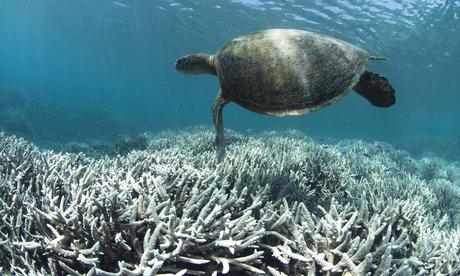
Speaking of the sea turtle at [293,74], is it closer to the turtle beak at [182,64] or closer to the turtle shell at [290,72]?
the turtle shell at [290,72]

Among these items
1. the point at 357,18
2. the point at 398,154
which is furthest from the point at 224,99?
the point at 357,18

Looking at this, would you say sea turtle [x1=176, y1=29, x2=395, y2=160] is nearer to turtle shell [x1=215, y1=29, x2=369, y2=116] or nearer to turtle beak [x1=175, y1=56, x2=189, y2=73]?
turtle shell [x1=215, y1=29, x2=369, y2=116]

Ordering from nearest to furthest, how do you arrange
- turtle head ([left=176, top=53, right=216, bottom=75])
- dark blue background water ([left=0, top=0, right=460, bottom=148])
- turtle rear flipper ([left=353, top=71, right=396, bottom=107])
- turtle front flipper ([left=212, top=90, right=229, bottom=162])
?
turtle rear flipper ([left=353, top=71, right=396, bottom=107]), turtle front flipper ([left=212, top=90, right=229, bottom=162]), turtle head ([left=176, top=53, right=216, bottom=75]), dark blue background water ([left=0, top=0, right=460, bottom=148])

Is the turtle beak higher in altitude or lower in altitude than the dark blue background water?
higher

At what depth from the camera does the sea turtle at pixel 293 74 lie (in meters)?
3.79

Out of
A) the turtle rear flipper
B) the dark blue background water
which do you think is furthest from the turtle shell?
the dark blue background water

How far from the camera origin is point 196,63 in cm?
496

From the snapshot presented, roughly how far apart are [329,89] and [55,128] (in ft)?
84.3

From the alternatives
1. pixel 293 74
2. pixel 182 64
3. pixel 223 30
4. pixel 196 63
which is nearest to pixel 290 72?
pixel 293 74

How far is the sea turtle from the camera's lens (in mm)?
3793

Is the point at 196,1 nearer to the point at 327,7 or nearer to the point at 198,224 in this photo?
the point at 327,7

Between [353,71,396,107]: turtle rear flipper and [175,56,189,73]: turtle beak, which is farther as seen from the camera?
[175,56,189,73]: turtle beak

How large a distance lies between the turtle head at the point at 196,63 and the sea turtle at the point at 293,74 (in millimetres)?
531

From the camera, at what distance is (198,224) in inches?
106
